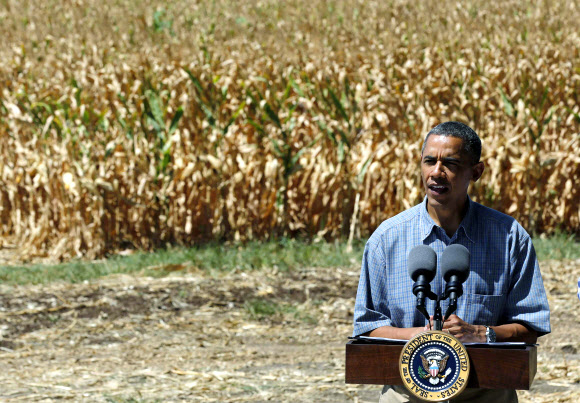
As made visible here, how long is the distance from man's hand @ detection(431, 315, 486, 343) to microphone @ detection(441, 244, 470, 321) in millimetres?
67

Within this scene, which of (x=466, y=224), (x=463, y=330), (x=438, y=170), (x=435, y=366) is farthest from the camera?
(x=466, y=224)

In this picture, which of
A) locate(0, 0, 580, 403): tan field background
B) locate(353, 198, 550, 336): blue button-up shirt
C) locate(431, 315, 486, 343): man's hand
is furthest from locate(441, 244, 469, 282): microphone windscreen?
locate(0, 0, 580, 403): tan field background

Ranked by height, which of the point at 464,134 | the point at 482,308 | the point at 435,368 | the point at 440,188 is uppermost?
the point at 464,134

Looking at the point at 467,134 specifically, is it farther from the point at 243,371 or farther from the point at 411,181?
the point at 411,181

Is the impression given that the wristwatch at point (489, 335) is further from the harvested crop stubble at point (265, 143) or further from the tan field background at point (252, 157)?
the harvested crop stubble at point (265, 143)

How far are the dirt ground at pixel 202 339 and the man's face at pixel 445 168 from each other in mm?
2740

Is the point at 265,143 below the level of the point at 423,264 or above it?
above

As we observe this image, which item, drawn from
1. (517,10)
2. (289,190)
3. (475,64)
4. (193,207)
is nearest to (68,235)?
(193,207)

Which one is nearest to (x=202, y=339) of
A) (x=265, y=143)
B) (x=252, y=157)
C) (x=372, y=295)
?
(x=252, y=157)

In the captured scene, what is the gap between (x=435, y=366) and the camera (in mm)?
2578

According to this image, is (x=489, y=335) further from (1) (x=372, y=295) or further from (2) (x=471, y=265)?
(1) (x=372, y=295)

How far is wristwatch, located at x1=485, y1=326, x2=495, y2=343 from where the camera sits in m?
2.85

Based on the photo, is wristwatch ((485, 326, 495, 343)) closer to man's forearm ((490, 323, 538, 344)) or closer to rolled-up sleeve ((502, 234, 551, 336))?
man's forearm ((490, 323, 538, 344))

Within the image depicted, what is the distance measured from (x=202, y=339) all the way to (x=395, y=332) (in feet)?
13.5
